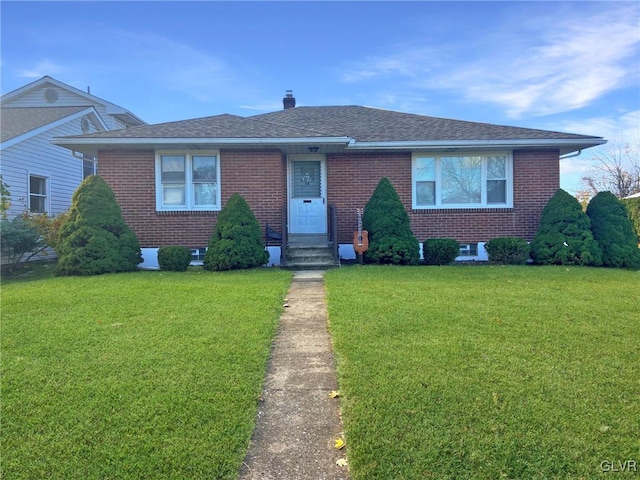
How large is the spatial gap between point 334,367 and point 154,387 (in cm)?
154

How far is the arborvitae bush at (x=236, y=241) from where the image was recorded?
948 centimetres

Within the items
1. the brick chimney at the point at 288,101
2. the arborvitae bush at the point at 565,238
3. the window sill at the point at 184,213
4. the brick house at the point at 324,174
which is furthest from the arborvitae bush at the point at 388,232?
the brick chimney at the point at 288,101

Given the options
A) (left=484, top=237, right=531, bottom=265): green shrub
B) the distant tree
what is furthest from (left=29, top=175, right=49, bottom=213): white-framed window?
the distant tree

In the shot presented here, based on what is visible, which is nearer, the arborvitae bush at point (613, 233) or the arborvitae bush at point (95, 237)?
the arborvitae bush at point (95, 237)

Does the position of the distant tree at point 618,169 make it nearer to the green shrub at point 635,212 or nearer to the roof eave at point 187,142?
the green shrub at point 635,212

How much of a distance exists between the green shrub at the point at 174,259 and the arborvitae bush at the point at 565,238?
8475 millimetres

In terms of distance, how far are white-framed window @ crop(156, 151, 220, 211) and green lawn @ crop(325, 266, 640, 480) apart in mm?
5983

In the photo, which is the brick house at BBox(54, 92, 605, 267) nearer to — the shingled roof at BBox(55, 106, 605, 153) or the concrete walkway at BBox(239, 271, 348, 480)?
the shingled roof at BBox(55, 106, 605, 153)

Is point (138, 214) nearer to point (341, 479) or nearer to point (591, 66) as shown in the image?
point (341, 479)

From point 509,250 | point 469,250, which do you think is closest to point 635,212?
point 469,250

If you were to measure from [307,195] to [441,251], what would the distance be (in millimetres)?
3997

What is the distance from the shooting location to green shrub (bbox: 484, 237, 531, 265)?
33.9ft

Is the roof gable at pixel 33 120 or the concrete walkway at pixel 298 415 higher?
the roof gable at pixel 33 120

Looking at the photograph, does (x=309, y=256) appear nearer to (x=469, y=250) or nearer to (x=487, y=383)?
(x=469, y=250)
